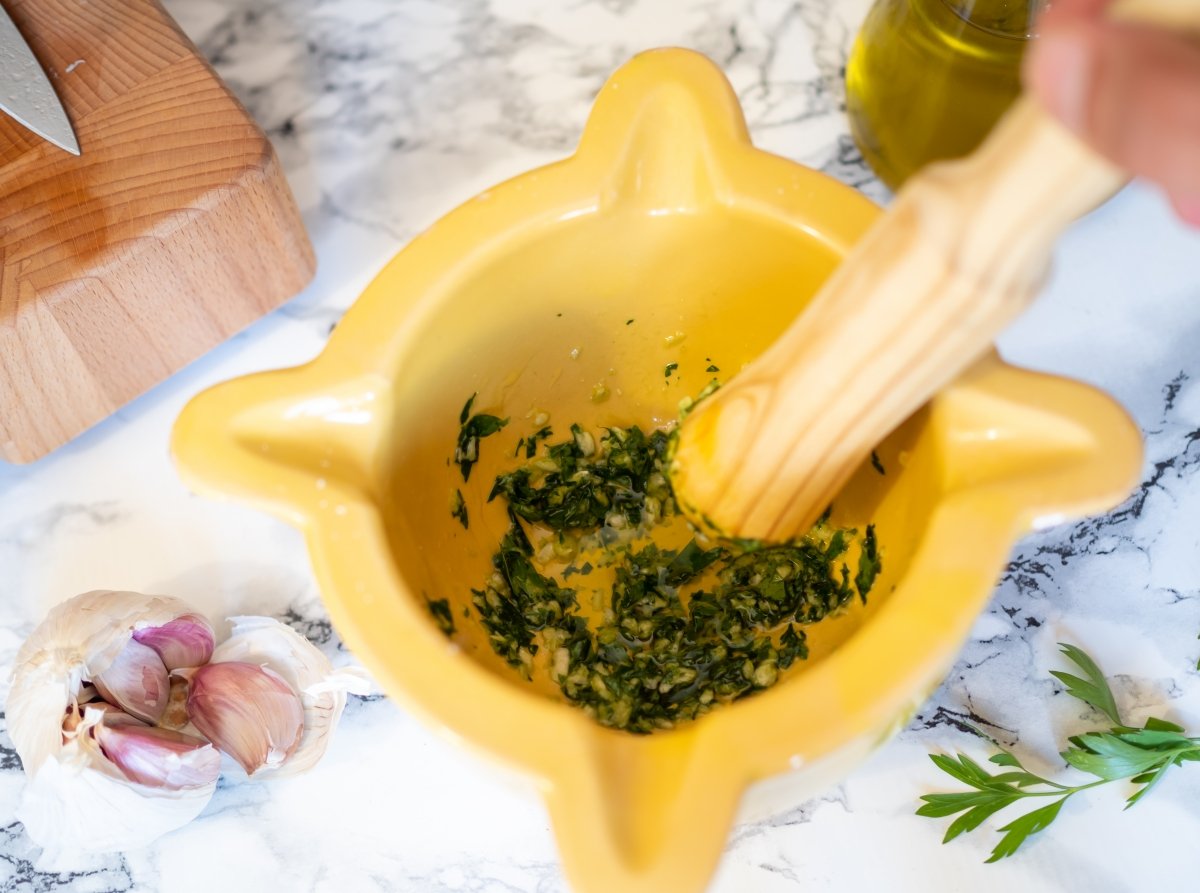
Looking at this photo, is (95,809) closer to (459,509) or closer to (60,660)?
(60,660)

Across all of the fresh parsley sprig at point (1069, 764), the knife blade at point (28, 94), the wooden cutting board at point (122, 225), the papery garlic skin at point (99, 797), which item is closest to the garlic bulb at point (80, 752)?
the papery garlic skin at point (99, 797)

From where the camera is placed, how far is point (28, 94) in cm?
101

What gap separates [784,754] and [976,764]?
36cm

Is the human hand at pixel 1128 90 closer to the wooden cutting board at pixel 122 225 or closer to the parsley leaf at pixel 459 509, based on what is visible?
the parsley leaf at pixel 459 509

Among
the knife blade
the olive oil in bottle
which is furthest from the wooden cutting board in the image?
the olive oil in bottle

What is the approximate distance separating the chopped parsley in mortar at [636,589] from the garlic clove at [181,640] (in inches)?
10.3

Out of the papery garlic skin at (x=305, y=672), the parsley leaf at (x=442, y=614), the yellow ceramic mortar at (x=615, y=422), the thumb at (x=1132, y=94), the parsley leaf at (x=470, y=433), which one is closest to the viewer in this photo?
the thumb at (x=1132, y=94)

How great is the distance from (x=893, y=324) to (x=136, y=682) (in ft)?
2.14

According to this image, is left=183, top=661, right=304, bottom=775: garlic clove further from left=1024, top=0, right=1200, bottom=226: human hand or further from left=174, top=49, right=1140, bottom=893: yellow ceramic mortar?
left=1024, top=0, right=1200, bottom=226: human hand

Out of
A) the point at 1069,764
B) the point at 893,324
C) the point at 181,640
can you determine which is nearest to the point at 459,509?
the point at 181,640

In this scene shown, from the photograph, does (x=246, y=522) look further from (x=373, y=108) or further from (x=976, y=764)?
(x=976, y=764)

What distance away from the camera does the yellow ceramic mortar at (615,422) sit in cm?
62

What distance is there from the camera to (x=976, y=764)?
90cm

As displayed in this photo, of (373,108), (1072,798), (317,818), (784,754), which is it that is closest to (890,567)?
(784,754)
